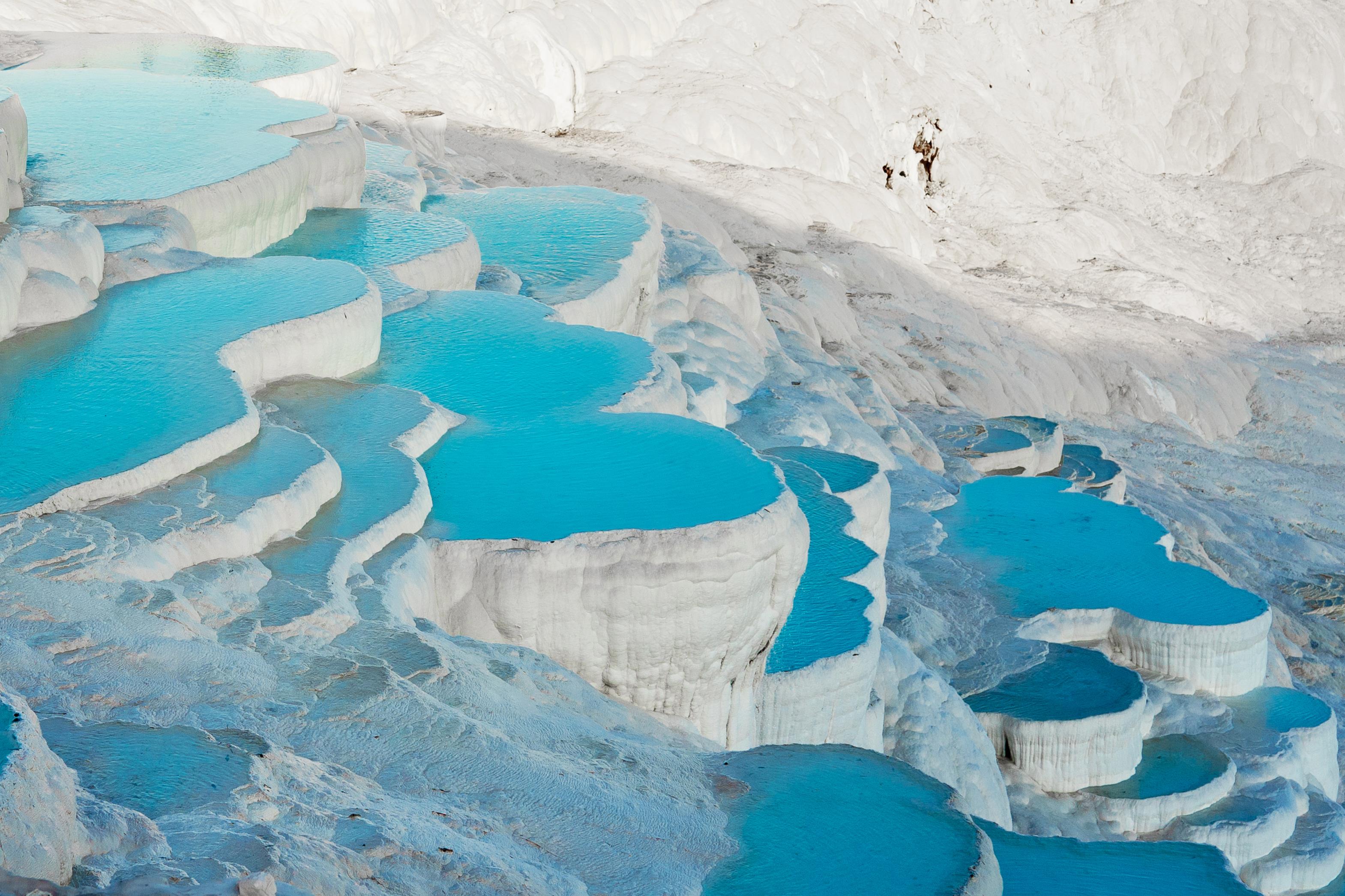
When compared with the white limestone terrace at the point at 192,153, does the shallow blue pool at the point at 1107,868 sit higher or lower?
lower

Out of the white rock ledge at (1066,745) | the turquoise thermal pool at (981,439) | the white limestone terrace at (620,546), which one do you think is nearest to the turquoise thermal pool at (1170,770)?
the white rock ledge at (1066,745)

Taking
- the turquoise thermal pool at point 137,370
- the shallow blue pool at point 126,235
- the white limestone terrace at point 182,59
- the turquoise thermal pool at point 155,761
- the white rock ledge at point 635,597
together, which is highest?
the white limestone terrace at point 182,59

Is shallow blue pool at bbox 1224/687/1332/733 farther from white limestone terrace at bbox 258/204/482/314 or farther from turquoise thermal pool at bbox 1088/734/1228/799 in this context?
white limestone terrace at bbox 258/204/482/314

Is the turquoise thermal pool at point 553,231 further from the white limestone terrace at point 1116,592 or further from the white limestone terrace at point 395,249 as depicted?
the white limestone terrace at point 1116,592

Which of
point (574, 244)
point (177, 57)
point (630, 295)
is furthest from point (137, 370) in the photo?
point (177, 57)

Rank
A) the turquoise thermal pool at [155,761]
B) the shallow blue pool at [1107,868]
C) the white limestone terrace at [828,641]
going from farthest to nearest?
the white limestone terrace at [828,641] < the shallow blue pool at [1107,868] < the turquoise thermal pool at [155,761]

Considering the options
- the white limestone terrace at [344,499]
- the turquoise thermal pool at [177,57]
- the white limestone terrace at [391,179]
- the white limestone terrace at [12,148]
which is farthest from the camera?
the turquoise thermal pool at [177,57]

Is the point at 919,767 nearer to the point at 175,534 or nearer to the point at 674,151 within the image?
the point at 175,534
